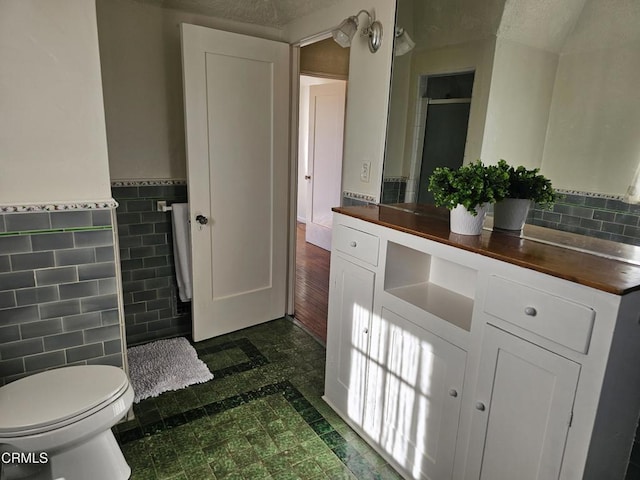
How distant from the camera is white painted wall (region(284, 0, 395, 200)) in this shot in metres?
2.16

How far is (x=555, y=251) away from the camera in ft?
4.46

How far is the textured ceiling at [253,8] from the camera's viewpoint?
251 cm

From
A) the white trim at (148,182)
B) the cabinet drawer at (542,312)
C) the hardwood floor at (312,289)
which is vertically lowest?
the hardwood floor at (312,289)

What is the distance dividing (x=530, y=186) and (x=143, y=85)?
7.47 feet

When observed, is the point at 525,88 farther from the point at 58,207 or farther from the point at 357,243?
the point at 58,207

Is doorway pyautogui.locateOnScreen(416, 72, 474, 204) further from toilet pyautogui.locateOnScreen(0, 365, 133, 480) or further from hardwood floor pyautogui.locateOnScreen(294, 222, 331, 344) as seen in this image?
toilet pyautogui.locateOnScreen(0, 365, 133, 480)

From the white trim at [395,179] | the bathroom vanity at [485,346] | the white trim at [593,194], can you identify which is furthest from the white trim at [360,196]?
the white trim at [593,194]

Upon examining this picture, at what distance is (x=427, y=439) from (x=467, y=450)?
206mm

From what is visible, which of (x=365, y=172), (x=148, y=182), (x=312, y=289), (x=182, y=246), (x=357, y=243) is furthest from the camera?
(x=312, y=289)

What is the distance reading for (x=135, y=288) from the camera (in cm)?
273

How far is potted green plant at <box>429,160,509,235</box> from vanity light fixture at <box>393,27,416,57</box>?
86 cm

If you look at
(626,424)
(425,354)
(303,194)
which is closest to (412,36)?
(425,354)

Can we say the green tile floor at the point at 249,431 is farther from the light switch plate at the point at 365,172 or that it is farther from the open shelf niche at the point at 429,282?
the light switch plate at the point at 365,172

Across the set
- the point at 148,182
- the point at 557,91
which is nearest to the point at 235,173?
the point at 148,182
